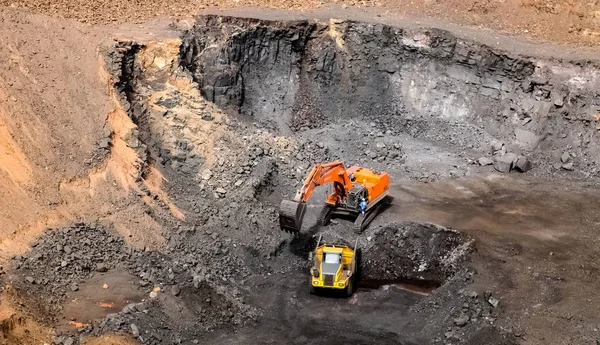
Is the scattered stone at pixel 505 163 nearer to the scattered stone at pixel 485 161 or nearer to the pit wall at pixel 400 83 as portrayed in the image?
the scattered stone at pixel 485 161

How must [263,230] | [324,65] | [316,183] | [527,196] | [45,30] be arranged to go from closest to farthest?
[316,183] < [263,230] < [45,30] < [527,196] < [324,65]

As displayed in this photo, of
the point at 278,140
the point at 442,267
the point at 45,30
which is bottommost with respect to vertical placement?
the point at 442,267

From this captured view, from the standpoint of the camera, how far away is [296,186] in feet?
61.8

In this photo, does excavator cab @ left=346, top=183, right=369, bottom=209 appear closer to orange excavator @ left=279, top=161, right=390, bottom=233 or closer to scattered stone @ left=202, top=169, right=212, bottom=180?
orange excavator @ left=279, top=161, right=390, bottom=233

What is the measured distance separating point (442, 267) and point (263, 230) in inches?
188

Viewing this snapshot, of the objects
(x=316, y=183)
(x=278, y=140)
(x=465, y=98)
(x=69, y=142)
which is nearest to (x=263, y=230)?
(x=316, y=183)

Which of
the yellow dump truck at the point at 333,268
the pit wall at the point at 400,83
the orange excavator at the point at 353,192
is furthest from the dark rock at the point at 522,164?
the yellow dump truck at the point at 333,268

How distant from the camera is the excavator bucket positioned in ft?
45.9

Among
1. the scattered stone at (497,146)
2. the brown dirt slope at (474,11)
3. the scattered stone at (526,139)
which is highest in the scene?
the brown dirt slope at (474,11)

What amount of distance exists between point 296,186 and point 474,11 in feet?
35.9

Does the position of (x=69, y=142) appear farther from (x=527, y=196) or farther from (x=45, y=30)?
(x=527, y=196)

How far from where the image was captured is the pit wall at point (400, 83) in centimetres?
2078

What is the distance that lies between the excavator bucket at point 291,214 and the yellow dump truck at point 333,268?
3.73ft

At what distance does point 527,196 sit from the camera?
1919cm
